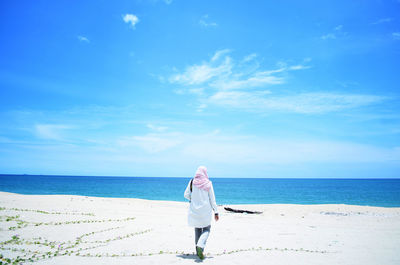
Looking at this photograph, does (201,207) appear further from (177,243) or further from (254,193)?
(254,193)

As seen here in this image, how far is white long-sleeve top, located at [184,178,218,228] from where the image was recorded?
7.20m

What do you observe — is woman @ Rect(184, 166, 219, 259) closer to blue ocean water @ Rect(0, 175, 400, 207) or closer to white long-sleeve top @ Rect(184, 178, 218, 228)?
white long-sleeve top @ Rect(184, 178, 218, 228)

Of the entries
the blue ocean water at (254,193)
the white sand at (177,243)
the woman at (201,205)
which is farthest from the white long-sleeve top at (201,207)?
the blue ocean water at (254,193)

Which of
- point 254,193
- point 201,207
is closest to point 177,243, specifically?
point 201,207

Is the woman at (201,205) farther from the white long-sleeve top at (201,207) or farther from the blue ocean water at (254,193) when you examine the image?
the blue ocean water at (254,193)

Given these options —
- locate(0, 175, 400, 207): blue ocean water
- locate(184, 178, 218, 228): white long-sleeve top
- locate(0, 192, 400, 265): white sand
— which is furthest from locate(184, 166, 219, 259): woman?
locate(0, 175, 400, 207): blue ocean water

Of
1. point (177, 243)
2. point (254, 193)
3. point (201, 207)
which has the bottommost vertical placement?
point (254, 193)

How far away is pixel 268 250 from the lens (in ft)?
26.3

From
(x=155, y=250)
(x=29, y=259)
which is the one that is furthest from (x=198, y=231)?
(x=29, y=259)

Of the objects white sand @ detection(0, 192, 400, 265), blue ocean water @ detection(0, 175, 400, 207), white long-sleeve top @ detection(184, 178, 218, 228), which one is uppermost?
white long-sleeve top @ detection(184, 178, 218, 228)

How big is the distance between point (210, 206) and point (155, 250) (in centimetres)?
232

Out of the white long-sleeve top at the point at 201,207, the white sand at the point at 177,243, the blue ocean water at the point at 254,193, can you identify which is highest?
the white long-sleeve top at the point at 201,207

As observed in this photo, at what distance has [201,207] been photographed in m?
7.21

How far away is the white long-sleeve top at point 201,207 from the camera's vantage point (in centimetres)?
720
